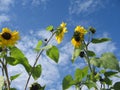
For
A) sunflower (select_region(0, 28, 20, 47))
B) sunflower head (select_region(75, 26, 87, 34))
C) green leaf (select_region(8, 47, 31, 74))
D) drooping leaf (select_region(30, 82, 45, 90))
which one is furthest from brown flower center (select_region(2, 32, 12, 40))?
sunflower head (select_region(75, 26, 87, 34))

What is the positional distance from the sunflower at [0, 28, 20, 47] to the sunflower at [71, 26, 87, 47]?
573 millimetres

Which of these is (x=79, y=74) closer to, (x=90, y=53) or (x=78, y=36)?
(x=90, y=53)

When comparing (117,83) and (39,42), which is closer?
(117,83)

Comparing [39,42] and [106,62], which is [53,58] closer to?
[39,42]

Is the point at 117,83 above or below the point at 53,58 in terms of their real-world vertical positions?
below

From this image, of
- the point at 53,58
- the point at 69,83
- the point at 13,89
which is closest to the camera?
the point at 69,83

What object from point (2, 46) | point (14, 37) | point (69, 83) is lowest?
point (69, 83)

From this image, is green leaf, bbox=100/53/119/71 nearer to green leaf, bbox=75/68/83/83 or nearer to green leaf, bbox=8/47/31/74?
green leaf, bbox=75/68/83/83

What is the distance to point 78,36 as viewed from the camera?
9.95ft

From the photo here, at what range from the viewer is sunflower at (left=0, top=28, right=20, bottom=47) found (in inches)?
104

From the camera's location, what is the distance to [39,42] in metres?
2.66

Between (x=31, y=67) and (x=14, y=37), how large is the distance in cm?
56

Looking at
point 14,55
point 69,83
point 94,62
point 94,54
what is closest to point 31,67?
point 14,55

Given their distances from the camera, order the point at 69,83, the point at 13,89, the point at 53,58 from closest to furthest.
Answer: the point at 69,83 < the point at 53,58 < the point at 13,89
